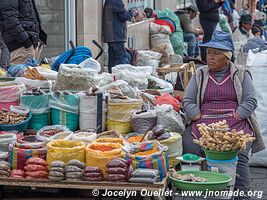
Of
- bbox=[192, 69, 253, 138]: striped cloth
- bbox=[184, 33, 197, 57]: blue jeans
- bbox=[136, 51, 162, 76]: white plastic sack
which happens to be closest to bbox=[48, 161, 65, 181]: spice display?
bbox=[192, 69, 253, 138]: striped cloth

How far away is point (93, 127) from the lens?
6953 millimetres

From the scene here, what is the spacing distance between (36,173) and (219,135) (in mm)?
1560

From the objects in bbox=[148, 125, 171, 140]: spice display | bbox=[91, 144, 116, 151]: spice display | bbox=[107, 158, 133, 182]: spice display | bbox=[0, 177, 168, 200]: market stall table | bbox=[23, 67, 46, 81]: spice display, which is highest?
bbox=[23, 67, 46, 81]: spice display

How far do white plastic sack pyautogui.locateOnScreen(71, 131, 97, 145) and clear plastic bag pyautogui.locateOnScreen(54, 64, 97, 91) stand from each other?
31.9 inches

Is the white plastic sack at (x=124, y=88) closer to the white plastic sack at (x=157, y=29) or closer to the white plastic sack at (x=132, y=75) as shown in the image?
the white plastic sack at (x=132, y=75)

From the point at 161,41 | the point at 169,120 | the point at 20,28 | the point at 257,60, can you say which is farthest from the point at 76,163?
the point at 161,41

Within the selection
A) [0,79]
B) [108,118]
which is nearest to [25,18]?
[0,79]

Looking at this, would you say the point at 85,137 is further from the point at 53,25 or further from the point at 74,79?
the point at 53,25

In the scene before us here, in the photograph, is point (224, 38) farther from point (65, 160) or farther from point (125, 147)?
point (65, 160)

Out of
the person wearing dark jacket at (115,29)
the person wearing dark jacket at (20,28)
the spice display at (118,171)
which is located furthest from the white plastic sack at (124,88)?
the person wearing dark jacket at (115,29)

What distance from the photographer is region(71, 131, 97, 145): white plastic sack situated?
6418 millimetres

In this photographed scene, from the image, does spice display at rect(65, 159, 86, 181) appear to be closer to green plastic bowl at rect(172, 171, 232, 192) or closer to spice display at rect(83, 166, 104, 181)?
spice display at rect(83, 166, 104, 181)

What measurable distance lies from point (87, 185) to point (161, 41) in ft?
32.3

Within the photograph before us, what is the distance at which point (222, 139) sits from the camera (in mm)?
6078
